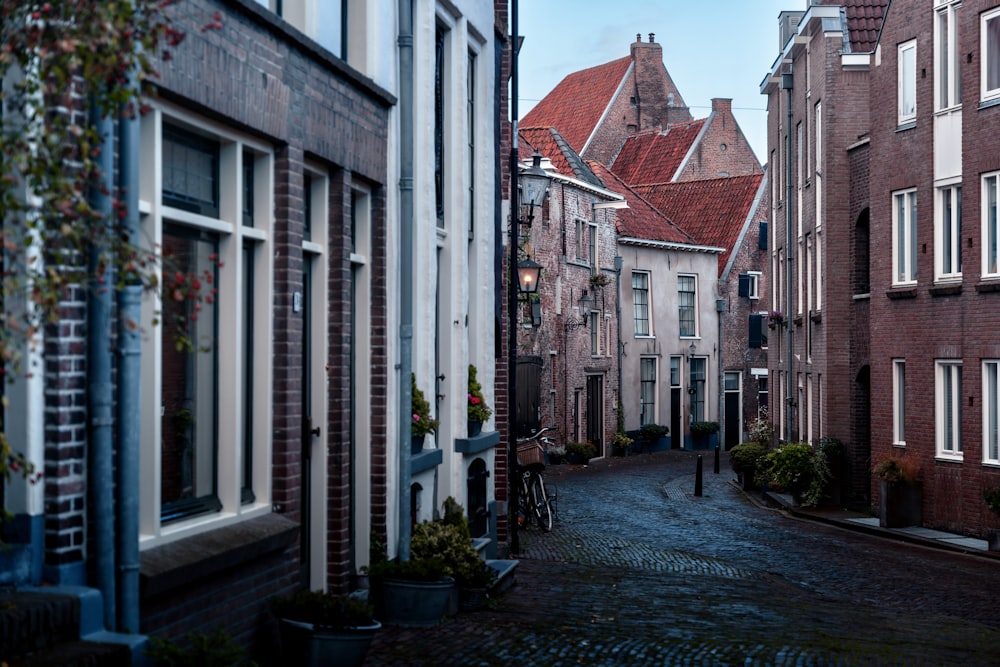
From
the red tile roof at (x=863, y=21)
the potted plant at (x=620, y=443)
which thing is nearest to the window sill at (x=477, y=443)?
the red tile roof at (x=863, y=21)

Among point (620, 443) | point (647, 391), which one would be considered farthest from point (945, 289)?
point (647, 391)

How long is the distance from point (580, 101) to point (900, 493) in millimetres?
36755

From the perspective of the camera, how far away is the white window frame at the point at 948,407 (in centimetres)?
2064

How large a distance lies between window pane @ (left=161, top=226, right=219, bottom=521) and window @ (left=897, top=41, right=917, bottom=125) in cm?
1721

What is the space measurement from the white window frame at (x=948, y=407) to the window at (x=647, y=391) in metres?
22.7

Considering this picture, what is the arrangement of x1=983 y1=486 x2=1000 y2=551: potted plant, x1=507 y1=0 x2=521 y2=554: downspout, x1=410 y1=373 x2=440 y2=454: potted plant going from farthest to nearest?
1. x1=983 y1=486 x2=1000 y2=551: potted plant
2. x1=507 y1=0 x2=521 y2=554: downspout
3. x1=410 y1=373 x2=440 y2=454: potted plant

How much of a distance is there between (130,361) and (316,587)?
13.1ft

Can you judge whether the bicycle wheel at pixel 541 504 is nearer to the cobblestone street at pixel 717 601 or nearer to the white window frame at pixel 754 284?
the cobblestone street at pixel 717 601

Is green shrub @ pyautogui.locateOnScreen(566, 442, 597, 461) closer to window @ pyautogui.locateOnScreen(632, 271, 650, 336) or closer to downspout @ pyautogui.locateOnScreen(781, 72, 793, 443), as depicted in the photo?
window @ pyautogui.locateOnScreen(632, 271, 650, 336)

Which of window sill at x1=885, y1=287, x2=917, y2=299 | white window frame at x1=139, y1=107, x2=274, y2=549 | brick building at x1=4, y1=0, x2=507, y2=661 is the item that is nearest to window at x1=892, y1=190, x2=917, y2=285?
window sill at x1=885, y1=287, x2=917, y2=299

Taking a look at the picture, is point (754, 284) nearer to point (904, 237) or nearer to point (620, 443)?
point (620, 443)

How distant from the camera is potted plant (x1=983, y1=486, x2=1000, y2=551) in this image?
18.6 m

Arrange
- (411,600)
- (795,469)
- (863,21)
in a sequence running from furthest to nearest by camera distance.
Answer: (863,21)
(795,469)
(411,600)

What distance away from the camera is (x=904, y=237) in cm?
2222
